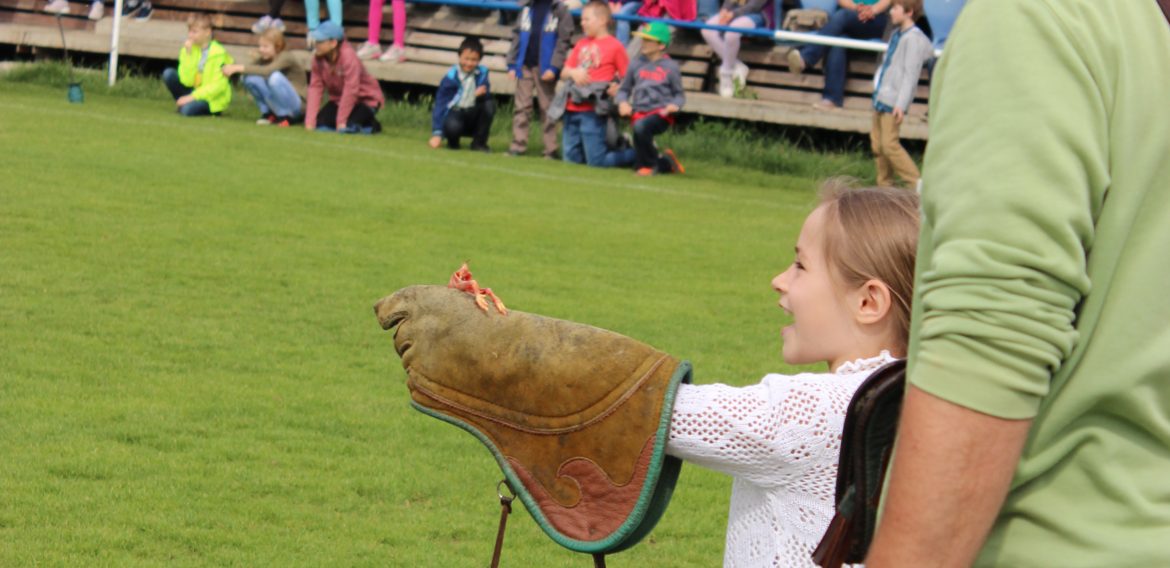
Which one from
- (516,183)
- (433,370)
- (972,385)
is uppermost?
(972,385)

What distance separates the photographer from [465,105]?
18.2 m

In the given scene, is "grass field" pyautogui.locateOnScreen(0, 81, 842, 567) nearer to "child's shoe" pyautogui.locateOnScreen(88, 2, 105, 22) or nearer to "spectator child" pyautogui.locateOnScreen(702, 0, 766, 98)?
"spectator child" pyautogui.locateOnScreen(702, 0, 766, 98)

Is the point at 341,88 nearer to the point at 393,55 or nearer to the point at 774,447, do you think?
the point at 393,55

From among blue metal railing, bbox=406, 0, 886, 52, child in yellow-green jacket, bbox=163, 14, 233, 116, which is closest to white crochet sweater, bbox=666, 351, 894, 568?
blue metal railing, bbox=406, 0, 886, 52

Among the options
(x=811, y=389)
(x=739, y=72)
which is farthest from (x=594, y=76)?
(x=811, y=389)

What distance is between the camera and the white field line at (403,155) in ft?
50.2

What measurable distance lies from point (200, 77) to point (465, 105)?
3.95 metres

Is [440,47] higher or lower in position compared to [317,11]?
lower

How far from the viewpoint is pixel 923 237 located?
1554mm

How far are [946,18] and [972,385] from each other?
53.5 feet

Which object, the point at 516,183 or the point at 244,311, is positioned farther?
the point at 516,183

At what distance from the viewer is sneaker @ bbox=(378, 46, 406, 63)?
2184cm

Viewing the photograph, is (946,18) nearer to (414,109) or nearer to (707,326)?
(414,109)

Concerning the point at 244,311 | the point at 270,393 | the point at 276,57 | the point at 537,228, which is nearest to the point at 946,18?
the point at 537,228
